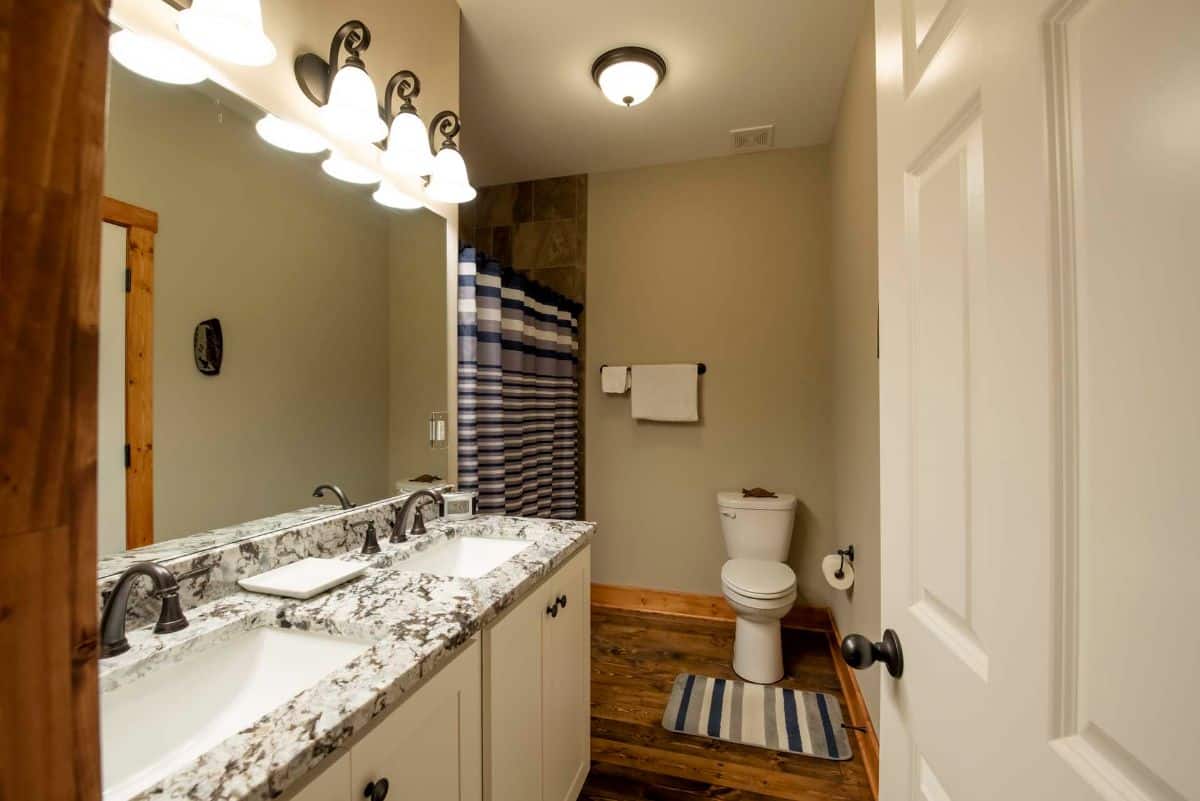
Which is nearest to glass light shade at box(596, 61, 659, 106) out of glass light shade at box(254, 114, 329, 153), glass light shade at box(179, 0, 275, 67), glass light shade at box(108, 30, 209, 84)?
glass light shade at box(254, 114, 329, 153)

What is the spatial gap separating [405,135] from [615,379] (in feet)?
5.64

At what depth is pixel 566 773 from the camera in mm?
1418

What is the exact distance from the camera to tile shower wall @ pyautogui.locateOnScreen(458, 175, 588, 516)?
9.94ft

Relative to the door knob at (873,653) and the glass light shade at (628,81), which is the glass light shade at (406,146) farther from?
the door knob at (873,653)

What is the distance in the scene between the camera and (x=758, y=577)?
2.18 metres

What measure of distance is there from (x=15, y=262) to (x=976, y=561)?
2.55 feet

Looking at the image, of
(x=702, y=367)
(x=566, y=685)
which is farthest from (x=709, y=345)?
(x=566, y=685)

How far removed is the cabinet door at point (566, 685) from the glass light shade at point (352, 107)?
4.18 feet

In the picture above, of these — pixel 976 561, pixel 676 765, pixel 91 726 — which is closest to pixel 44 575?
pixel 91 726

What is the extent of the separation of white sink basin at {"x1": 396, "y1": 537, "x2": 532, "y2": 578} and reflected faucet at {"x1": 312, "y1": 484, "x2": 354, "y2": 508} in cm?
25

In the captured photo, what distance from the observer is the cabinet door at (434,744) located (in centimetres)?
68

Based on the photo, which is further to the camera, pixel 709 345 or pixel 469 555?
pixel 709 345

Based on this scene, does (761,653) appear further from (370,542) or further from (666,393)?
(370,542)

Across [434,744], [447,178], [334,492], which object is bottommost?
[434,744]
